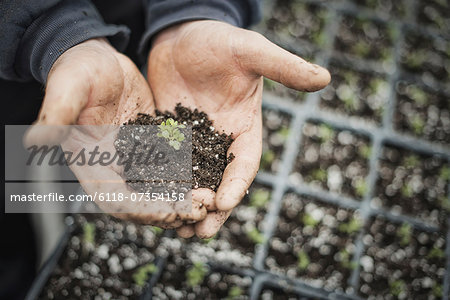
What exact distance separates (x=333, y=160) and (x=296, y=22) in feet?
5.14

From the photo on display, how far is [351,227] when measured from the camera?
9.03ft

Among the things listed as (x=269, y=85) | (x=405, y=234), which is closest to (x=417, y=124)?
(x=405, y=234)

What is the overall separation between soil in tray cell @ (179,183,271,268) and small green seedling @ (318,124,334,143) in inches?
27.9

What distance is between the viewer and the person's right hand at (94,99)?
1349 mm

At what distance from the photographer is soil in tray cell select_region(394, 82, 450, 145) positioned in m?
3.26

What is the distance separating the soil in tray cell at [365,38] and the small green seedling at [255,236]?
2.04 meters

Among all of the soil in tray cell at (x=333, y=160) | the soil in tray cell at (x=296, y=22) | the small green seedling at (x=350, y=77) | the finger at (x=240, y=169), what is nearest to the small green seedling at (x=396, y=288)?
the soil in tray cell at (x=333, y=160)

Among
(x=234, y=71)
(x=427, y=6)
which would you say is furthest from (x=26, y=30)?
(x=427, y=6)

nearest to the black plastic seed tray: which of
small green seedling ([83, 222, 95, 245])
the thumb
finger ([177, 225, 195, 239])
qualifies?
small green seedling ([83, 222, 95, 245])

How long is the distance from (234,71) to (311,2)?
241 centimetres

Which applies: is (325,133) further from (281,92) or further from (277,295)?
(277,295)

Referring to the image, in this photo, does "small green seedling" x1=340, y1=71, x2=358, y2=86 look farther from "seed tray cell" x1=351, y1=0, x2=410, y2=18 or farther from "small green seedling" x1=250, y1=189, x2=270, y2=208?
"small green seedling" x1=250, y1=189, x2=270, y2=208

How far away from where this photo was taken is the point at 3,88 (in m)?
2.22

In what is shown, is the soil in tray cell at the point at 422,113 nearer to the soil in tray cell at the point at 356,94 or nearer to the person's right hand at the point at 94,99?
the soil in tray cell at the point at 356,94
